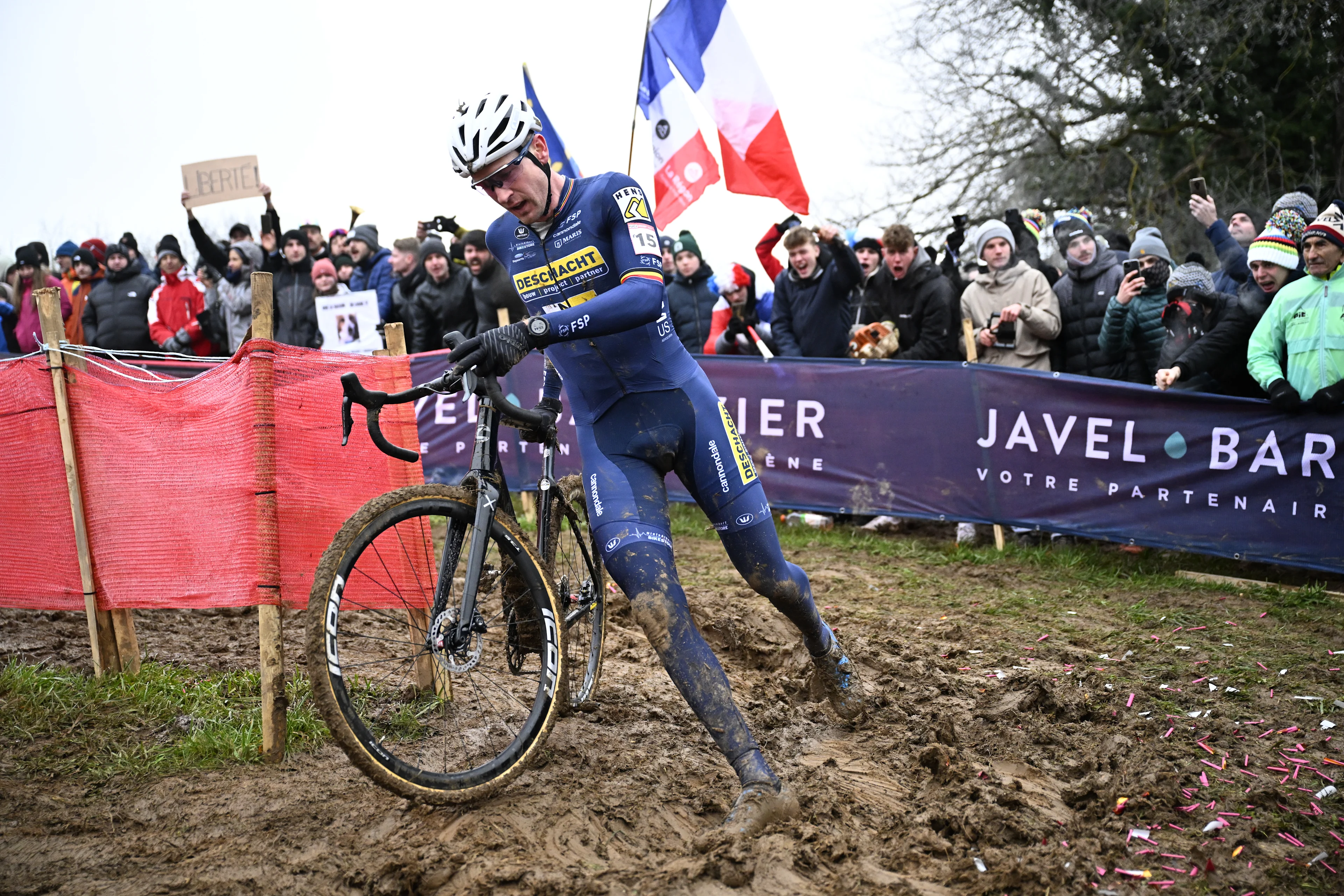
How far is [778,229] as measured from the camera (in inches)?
396

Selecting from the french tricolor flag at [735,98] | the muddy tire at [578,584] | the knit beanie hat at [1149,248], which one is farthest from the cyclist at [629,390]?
the knit beanie hat at [1149,248]

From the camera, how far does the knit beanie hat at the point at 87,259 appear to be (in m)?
13.7

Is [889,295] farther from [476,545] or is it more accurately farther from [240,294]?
[240,294]

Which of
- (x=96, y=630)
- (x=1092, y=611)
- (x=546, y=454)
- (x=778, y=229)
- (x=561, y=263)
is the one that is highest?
(x=778, y=229)

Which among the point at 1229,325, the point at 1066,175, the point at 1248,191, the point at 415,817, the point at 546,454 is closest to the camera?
the point at 415,817

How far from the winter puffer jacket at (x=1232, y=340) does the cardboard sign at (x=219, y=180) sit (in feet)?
28.1

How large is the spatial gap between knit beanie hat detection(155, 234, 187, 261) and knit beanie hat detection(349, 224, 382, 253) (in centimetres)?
225

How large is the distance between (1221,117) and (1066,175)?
2.40 metres

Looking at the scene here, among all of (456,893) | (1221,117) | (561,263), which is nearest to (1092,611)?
(561,263)

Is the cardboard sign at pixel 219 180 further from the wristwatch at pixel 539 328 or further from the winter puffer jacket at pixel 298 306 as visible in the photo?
the wristwatch at pixel 539 328

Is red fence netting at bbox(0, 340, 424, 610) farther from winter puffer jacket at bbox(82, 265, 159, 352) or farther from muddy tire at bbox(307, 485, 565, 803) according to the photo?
winter puffer jacket at bbox(82, 265, 159, 352)

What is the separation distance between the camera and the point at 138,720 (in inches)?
188

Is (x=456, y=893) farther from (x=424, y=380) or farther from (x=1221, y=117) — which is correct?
(x=1221, y=117)

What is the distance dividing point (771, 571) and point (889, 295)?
6114 mm
